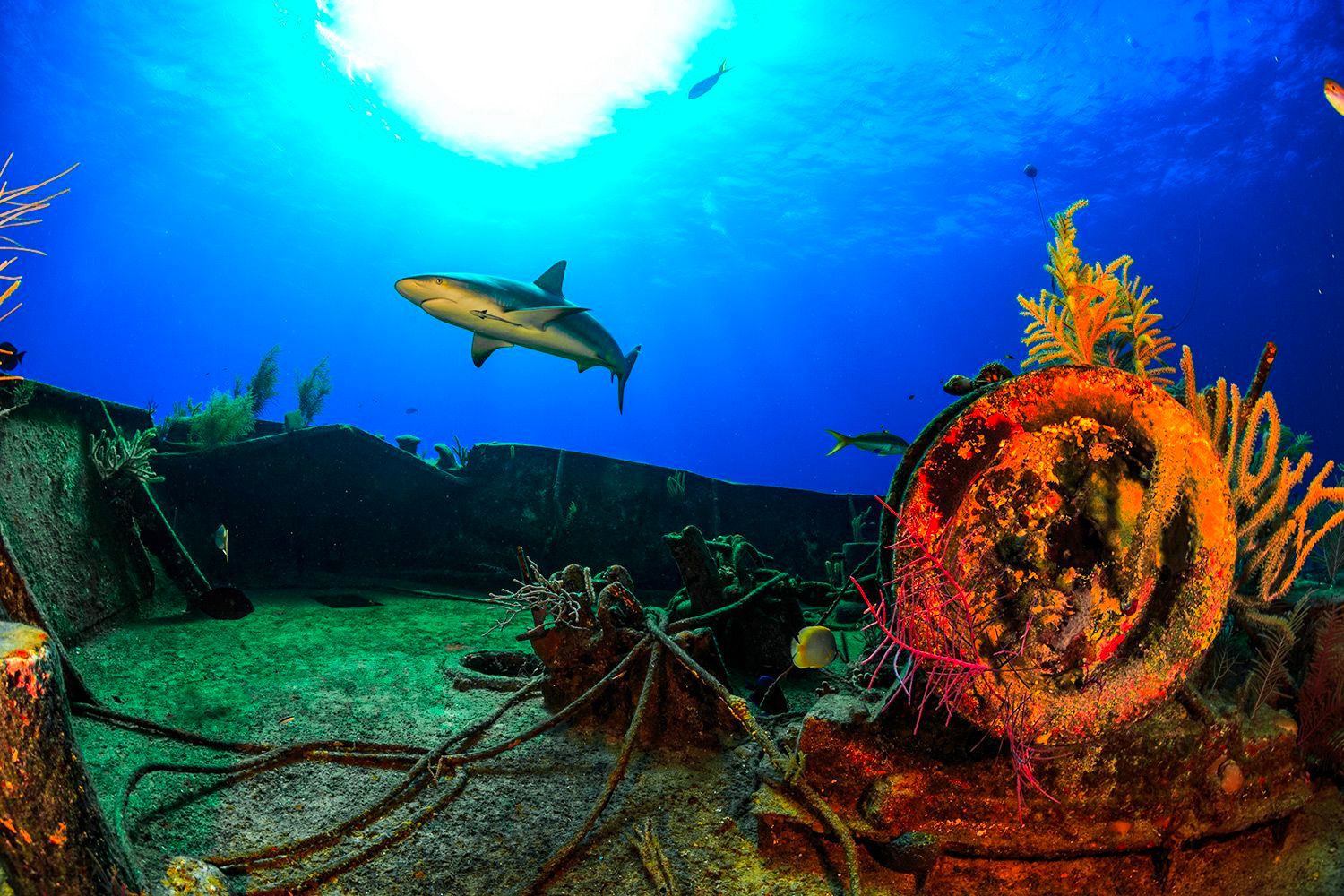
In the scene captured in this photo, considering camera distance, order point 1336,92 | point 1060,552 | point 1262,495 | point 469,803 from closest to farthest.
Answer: point 1060,552 < point 469,803 < point 1262,495 < point 1336,92

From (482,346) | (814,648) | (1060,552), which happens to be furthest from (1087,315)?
(482,346)

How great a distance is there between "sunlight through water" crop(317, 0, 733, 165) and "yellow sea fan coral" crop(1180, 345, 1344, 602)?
109 ft

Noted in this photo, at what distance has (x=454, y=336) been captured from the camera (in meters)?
122

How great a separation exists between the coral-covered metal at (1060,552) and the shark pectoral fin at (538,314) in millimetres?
3934

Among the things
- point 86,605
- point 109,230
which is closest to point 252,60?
point 86,605

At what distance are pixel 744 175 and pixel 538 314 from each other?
40901 mm

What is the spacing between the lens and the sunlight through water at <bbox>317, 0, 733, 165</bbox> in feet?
96.6

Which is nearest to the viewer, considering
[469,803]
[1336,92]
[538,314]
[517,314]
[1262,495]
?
[469,803]

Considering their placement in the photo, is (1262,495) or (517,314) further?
(517,314)

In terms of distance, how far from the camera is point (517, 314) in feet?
17.5

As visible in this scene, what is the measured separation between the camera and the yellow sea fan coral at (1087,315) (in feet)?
11.1

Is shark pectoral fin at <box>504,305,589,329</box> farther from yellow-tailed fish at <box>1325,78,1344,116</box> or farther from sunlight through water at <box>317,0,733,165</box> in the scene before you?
sunlight through water at <box>317,0,733,165</box>

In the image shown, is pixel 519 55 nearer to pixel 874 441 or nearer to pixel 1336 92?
pixel 874 441

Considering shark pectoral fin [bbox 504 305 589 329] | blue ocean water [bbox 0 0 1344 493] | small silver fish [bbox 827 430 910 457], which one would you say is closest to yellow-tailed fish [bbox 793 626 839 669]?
blue ocean water [bbox 0 0 1344 493]
